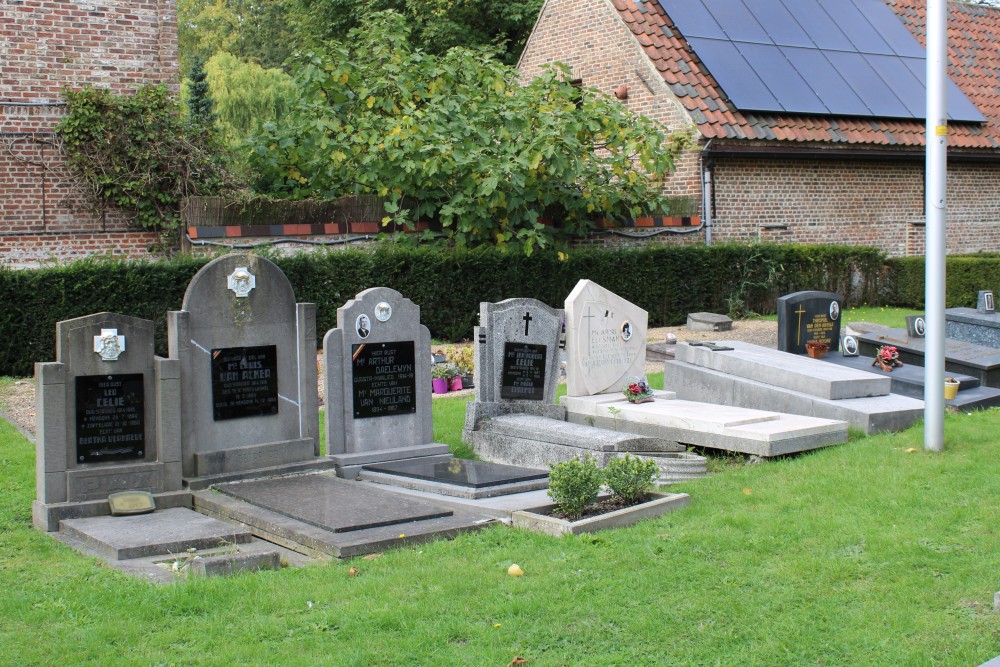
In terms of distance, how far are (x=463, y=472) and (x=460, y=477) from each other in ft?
0.61

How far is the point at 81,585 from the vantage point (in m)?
5.47

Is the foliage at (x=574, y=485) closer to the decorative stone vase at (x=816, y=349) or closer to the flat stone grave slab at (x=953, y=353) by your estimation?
the flat stone grave slab at (x=953, y=353)

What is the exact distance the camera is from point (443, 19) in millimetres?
27312

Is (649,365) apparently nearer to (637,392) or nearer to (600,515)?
(637,392)

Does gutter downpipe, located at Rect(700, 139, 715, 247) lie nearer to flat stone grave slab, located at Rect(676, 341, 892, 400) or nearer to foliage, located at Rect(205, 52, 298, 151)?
flat stone grave slab, located at Rect(676, 341, 892, 400)

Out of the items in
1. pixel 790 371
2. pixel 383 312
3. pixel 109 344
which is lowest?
pixel 790 371

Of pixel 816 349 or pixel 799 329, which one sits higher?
pixel 799 329

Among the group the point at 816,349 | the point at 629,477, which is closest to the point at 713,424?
the point at 629,477

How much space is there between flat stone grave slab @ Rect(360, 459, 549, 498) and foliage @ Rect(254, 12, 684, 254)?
7455 millimetres

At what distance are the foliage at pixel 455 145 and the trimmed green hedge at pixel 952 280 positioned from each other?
620 cm

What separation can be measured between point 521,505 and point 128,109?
12.3 metres

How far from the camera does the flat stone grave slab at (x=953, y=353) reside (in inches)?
435

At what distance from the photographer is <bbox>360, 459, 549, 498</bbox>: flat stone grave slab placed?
7.42m

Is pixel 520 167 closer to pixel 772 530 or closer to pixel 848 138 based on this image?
pixel 848 138
